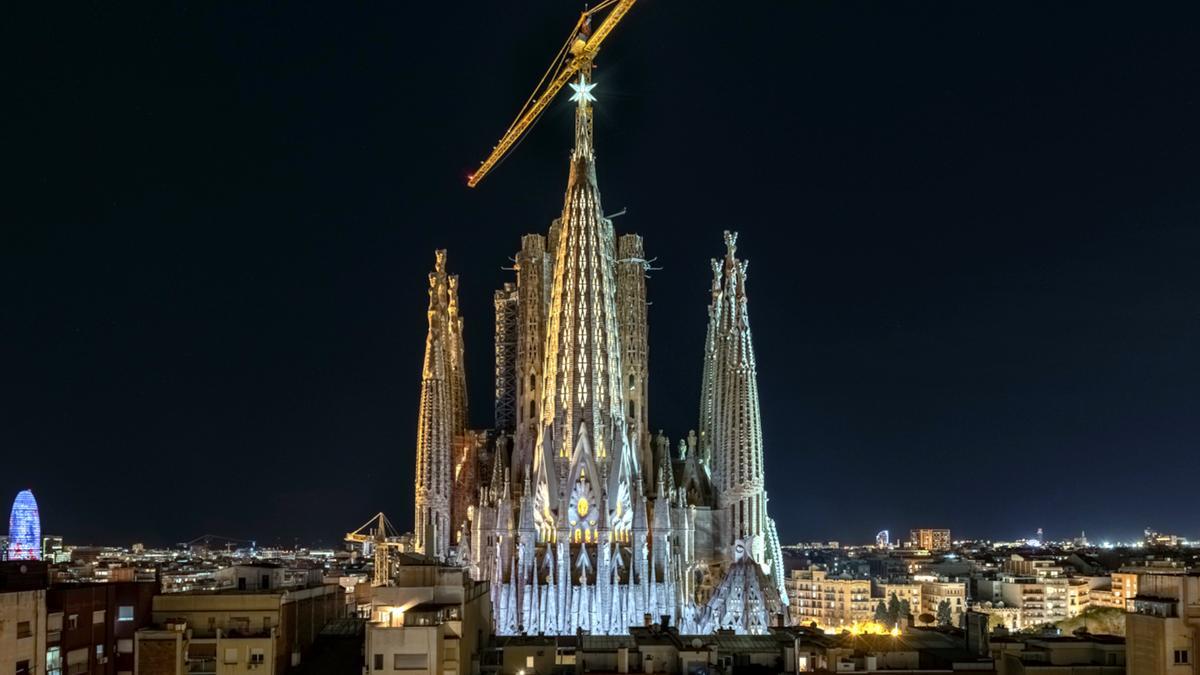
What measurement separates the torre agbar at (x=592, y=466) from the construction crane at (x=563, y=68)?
44.5 ft

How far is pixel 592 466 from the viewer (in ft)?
281

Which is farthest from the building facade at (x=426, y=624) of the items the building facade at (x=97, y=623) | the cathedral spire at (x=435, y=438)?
the cathedral spire at (x=435, y=438)

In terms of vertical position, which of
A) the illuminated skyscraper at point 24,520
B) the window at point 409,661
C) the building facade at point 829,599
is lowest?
the building facade at point 829,599

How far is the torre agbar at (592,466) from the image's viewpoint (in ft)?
271

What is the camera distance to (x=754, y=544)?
90.1 meters

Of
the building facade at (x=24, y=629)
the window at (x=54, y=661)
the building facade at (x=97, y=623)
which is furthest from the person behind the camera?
the building facade at (x=97, y=623)

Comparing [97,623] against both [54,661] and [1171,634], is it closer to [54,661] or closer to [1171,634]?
[54,661]

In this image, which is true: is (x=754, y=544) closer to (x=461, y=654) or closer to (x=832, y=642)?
(x=832, y=642)

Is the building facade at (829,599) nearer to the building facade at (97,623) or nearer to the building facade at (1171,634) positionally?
the building facade at (1171,634)

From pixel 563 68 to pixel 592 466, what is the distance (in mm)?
41079

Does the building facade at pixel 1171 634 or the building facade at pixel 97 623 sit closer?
the building facade at pixel 97 623

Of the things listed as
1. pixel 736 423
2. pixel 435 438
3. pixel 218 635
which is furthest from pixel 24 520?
pixel 218 635

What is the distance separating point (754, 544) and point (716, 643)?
110ft

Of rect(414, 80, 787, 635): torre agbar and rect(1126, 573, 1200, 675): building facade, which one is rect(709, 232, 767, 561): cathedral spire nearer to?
rect(414, 80, 787, 635): torre agbar
